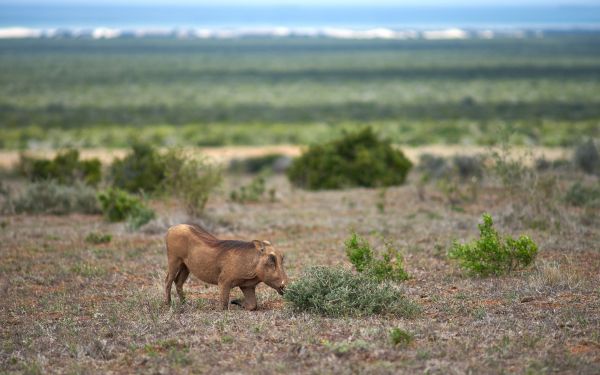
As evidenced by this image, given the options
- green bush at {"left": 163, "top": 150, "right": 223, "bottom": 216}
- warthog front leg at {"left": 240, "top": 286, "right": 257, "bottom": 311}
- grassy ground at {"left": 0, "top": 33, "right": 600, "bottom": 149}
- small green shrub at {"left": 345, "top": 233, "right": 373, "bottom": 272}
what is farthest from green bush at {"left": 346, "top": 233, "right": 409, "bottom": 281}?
grassy ground at {"left": 0, "top": 33, "right": 600, "bottom": 149}

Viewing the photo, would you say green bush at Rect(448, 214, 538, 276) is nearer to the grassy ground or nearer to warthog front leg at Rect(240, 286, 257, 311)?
warthog front leg at Rect(240, 286, 257, 311)

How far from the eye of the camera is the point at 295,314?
824 cm

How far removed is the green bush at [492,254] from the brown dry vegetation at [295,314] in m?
0.17

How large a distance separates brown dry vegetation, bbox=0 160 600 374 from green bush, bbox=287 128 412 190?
6671 millimetres

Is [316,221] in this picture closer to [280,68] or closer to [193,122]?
[193,122]

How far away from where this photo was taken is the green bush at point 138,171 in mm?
19500

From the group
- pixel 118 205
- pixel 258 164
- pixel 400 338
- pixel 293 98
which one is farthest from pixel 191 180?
pixel 293 98

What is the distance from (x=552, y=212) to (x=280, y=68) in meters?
78.5

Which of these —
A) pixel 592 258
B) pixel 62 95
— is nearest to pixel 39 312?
pixel 592 258

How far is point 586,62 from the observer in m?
92.2

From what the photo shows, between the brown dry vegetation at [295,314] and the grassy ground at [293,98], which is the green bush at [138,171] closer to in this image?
the grassy ground at [293,98]

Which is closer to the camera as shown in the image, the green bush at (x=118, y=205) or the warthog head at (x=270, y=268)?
the warthog head at (x=270, y=268)

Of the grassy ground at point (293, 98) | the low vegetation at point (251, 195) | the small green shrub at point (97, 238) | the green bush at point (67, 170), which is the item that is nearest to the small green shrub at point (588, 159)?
the grassy ground at point (293, 98)

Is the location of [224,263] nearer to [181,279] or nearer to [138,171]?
[181,279]
